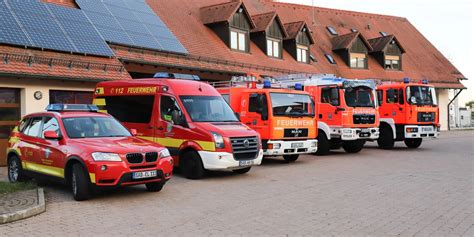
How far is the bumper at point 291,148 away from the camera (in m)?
14.2

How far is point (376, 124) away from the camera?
60.5ft

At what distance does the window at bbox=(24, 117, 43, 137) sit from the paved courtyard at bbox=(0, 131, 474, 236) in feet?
3.91

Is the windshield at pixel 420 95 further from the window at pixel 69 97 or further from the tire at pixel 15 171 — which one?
the tire at pixel 15 171

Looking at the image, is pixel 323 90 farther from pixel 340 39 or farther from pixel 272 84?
pixel 340 39

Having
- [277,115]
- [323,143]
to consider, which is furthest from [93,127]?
[323,143]

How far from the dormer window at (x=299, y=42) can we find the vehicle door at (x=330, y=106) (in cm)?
1196

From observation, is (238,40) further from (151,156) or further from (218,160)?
(151,156)

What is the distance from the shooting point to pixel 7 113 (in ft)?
47.0

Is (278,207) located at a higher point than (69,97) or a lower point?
lower

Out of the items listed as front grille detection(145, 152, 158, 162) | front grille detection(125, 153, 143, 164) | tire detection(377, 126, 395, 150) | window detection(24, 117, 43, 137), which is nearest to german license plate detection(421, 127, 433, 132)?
tire detection(377, 126, 395, 150)

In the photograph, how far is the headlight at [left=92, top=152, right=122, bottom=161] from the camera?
8.62 meters

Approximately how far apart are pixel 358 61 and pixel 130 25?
1967 cm

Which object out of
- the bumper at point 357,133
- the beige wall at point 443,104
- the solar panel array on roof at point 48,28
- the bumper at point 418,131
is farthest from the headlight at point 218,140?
the beige wall at point 443,104

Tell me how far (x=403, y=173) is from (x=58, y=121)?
28.1ft
